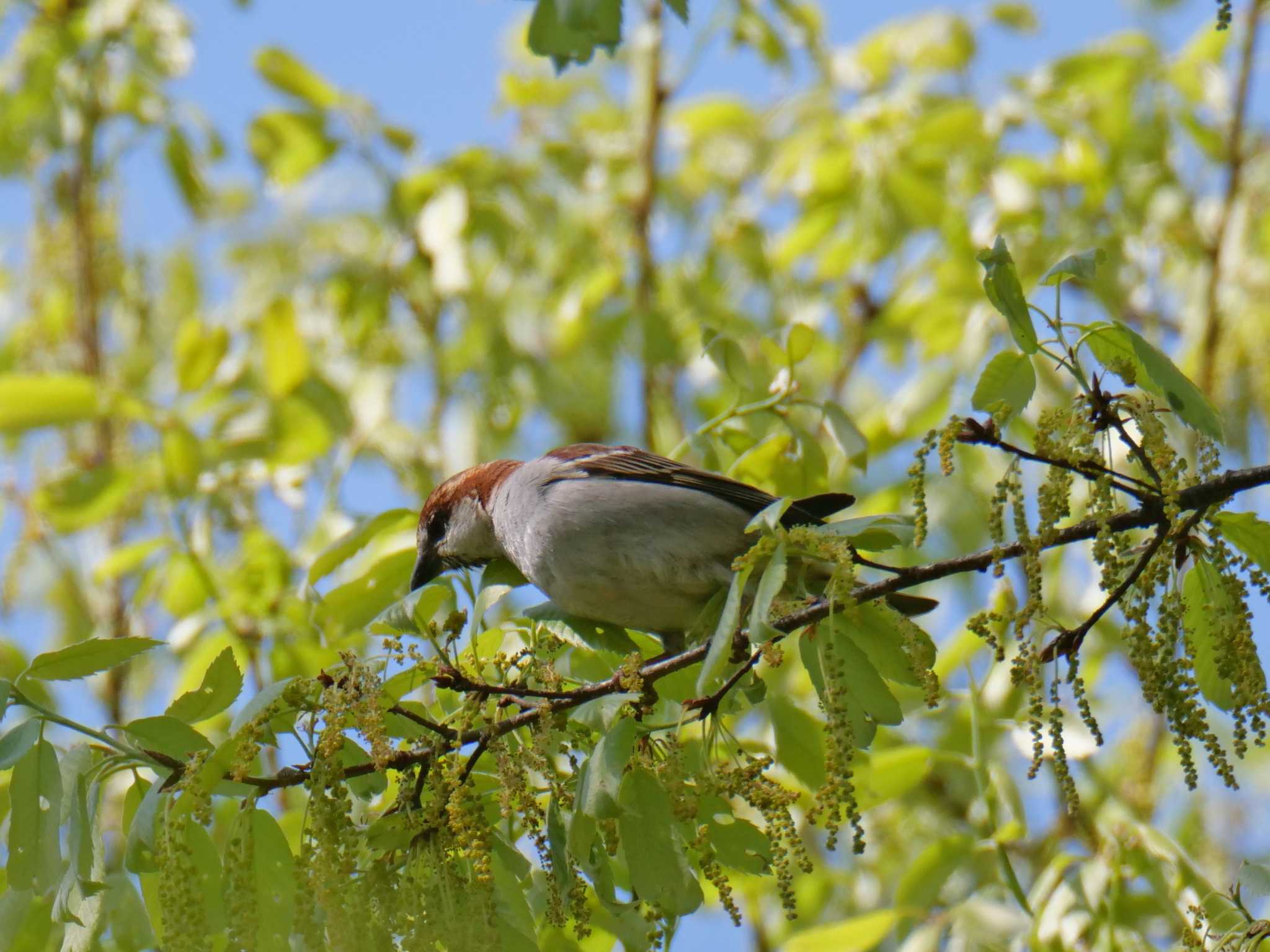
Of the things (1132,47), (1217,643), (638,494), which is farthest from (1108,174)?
(1217,643)

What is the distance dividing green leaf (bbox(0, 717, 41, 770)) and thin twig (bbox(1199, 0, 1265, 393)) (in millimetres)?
5096

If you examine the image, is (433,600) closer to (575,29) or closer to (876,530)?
(876,530)

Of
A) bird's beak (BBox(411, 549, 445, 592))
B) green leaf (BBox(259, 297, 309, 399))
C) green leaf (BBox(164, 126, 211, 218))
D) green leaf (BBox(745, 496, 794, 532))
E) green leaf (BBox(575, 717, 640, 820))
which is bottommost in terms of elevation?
green leaf (BBox(575, 717, 640, 820))

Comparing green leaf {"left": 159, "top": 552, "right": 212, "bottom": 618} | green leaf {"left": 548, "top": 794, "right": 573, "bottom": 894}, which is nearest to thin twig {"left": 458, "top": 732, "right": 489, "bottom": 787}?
green leaf {"left": 548, "top": 794, "right": 573, "bottom": 894}

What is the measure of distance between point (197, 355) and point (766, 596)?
3113mm

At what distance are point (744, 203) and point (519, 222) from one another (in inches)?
64.2

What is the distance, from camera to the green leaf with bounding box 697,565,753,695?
229 cm

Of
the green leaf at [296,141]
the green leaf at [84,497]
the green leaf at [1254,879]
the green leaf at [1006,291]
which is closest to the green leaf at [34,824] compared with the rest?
the green leaf at [1006,291]

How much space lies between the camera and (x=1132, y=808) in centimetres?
600

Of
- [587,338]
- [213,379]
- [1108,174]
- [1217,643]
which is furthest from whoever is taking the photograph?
[587,338]

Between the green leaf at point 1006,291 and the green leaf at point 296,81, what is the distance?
14.7 feet

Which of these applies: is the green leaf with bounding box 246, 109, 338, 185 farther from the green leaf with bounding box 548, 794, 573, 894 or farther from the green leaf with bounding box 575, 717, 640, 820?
the green leaf with bounding box 575, 717, 640, 820

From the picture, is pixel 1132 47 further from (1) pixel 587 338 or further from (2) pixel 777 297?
(1) pixel 587 338

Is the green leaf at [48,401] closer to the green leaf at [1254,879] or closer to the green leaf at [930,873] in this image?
the green leaf at [930,873]
